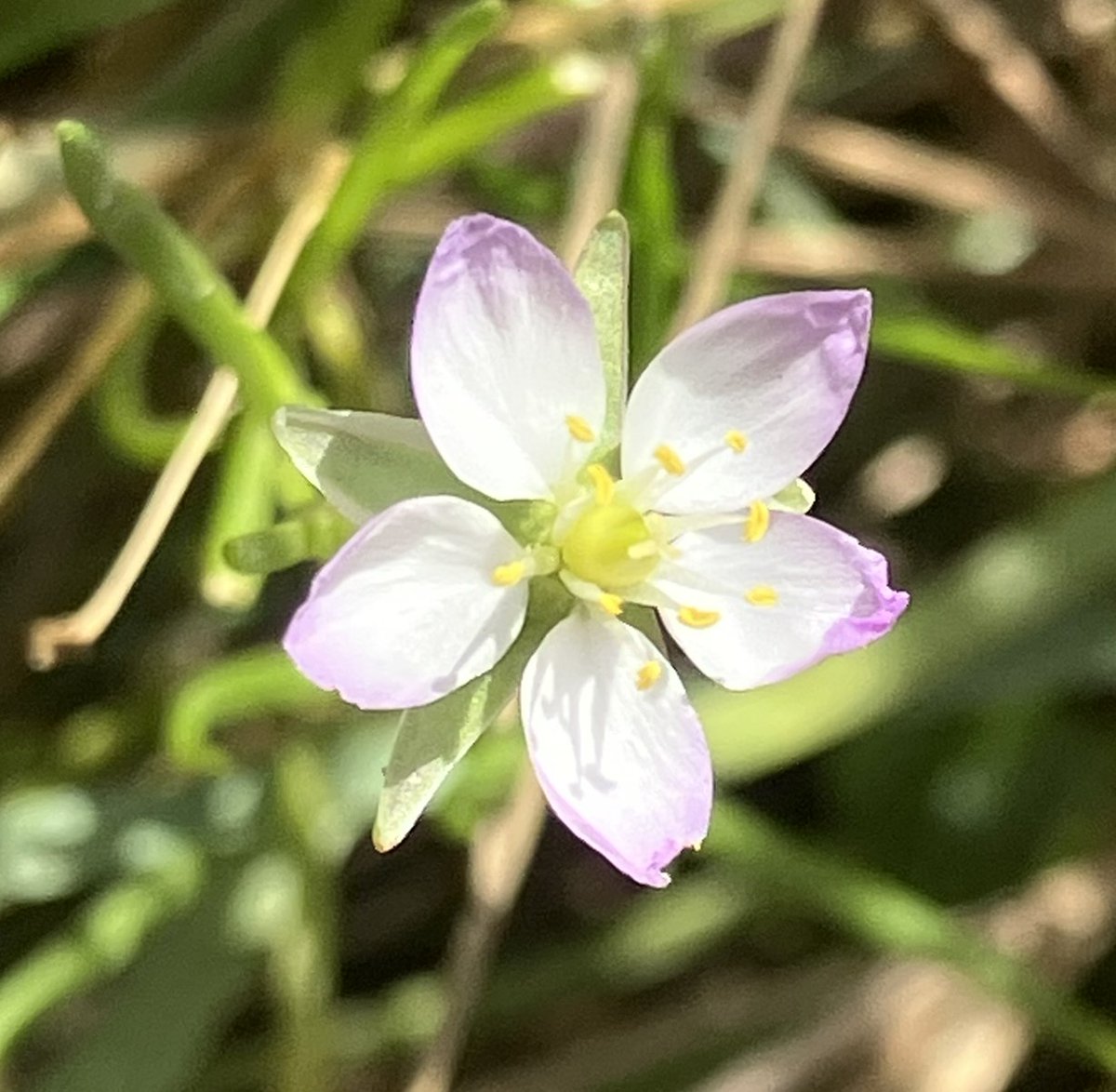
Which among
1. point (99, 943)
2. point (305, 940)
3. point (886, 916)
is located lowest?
point (886, 916)

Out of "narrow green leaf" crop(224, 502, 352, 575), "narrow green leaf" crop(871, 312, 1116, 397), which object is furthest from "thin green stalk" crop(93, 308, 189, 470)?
"narrow green leaf" crop(871, 312, 1116, 397)

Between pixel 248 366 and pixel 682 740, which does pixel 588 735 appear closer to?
pixel 682 740

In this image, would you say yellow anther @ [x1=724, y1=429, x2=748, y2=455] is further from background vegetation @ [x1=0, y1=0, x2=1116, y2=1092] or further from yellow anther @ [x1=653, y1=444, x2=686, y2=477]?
background vegetation @ [x1=0, y1=0, x2=1116, y2=1092]

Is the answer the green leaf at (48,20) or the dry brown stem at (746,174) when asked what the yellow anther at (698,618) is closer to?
the dry brown stem at (746,174)

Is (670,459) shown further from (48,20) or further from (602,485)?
(48,20)

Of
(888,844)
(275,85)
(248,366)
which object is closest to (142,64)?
(275,85)

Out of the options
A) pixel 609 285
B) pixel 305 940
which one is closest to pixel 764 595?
pixel 609 285
